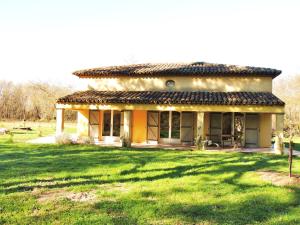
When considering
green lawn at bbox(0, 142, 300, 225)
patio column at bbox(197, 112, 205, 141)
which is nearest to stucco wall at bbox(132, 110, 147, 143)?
patio column at bbox(197, 112, 205, 141)

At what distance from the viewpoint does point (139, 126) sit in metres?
18.1

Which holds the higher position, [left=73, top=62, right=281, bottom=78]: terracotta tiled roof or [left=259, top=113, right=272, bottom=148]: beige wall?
[left=73, top=62, right=281, bottom=78]: terracotta tiled roof

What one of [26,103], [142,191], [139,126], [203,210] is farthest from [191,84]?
[26,103]

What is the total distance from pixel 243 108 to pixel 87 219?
462 inches

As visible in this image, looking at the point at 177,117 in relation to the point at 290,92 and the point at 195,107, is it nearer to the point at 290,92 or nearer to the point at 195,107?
the point at 195,107

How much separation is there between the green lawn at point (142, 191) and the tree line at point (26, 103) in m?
32.1

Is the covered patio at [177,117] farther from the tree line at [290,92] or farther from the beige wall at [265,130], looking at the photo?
the tree line at [290,92]

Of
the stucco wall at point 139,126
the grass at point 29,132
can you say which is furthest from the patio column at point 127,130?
the grass at point 29,132

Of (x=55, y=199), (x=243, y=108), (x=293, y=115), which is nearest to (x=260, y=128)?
(x=243, y=108)

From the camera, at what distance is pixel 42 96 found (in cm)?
4756

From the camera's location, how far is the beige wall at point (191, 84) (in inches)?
693

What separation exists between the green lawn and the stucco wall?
611 centimetres

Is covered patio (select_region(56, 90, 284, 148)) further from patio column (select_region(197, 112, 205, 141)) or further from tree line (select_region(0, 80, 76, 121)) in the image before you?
tree line (select_region(0, 80, 76, 121))

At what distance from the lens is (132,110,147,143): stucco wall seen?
1802 centimetres
